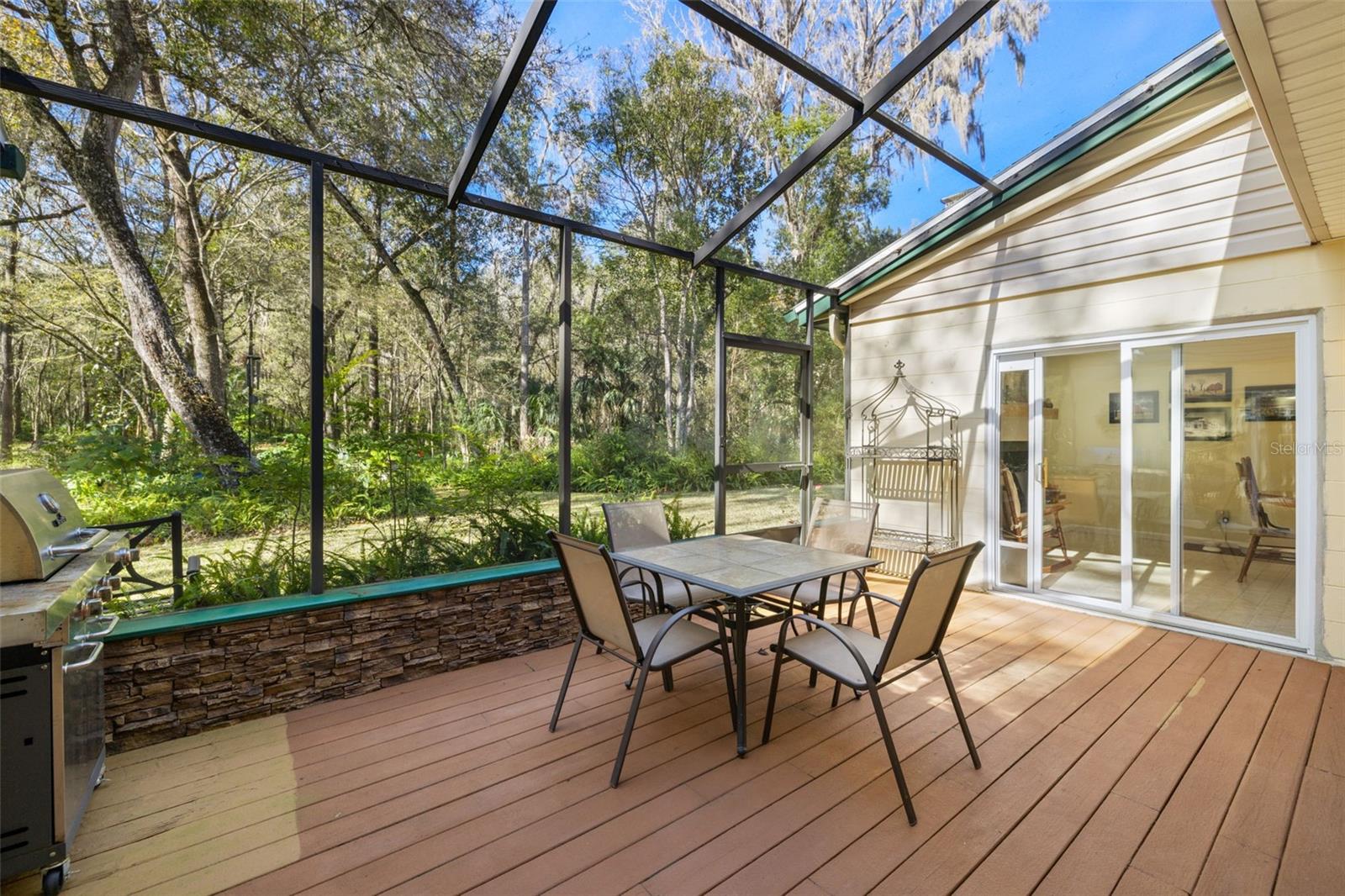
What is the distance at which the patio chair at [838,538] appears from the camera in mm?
3352

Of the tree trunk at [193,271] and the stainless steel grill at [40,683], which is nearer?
the stainless steel grill at [40,683]

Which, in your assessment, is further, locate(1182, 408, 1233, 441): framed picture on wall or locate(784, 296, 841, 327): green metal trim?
locate(784, 296, 841, 327): green metal trim

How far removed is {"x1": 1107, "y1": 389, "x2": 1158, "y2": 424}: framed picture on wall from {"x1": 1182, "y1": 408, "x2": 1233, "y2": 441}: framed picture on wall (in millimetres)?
184

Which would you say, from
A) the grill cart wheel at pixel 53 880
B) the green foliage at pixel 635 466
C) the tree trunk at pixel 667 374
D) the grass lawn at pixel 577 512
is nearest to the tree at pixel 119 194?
the grass lawn at pixel 577 512

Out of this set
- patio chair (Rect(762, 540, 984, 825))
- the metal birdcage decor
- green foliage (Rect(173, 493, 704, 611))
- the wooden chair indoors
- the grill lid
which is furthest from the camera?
the metal birdcage decor

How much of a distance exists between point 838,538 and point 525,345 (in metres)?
2.69

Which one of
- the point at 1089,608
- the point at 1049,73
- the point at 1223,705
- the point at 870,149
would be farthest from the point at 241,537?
the point at 870,149

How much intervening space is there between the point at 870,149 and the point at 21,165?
26.0 feet

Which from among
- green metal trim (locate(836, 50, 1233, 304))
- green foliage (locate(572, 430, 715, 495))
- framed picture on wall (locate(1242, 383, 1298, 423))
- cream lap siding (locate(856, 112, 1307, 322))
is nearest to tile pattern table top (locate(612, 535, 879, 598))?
green foliage (locate(572, 430, 715, 495))

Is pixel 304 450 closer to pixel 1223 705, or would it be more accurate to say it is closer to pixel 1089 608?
pixel 1223 705

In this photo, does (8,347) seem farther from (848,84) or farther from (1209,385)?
(848,84)

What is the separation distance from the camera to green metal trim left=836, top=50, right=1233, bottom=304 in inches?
144

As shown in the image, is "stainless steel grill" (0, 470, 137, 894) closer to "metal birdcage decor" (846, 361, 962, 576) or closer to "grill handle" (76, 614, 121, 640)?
"grill handle" (76, 614, 121, 640)

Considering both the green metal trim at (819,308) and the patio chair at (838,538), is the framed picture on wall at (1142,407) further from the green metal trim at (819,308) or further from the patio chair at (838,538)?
the green metal trim at (819,308)
